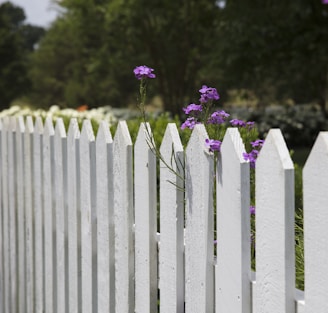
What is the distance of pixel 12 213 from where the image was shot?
3.94 metres

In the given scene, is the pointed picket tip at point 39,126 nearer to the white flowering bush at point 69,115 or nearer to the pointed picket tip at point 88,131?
the pointed picket tip at point 88,131

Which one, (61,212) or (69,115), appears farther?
(69,115)

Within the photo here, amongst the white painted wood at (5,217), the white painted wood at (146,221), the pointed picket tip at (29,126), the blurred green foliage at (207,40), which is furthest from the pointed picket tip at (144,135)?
the blurred green foliage at (207,40)

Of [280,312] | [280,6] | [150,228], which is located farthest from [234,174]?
[280,6]

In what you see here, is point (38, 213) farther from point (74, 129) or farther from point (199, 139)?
point (199, 139)

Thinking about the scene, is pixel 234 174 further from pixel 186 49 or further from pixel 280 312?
pixel 186 49

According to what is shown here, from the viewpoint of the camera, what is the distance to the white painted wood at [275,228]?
1.57 m

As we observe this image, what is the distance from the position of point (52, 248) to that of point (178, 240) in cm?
→ 136

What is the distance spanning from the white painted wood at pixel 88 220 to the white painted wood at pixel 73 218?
0.07m

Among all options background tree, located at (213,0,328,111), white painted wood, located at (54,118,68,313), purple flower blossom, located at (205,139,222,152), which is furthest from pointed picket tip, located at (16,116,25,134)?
background tree, located at (213,0,328,111)

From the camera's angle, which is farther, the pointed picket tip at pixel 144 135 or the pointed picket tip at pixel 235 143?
the pointed picket tip at pixel 144 135

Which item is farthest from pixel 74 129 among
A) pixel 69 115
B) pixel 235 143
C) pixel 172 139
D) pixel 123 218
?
pixel 69 115

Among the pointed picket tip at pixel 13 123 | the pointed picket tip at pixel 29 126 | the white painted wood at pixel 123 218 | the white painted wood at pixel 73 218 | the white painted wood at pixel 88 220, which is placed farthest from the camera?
the pointed picket tip at pixel 13 123

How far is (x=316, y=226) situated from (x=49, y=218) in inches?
80.4
